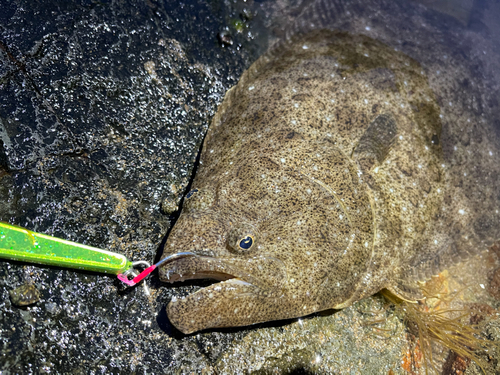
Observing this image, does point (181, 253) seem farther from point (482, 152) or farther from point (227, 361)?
point (482, 152)

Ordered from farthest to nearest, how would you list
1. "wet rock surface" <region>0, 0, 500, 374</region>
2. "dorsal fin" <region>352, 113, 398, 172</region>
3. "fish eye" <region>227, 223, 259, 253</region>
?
1. "dorsal fin" <region>352, 113, 398, 172</region>
2. "wet rock surface" <region>0, 0, 500, 374</region>
3. "fish eye" <region>227, 223, 259, 253</region>

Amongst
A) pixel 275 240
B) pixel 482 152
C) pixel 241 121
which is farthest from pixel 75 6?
pixel 482 152

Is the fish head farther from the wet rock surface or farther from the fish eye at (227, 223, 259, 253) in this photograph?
the wet rock surface

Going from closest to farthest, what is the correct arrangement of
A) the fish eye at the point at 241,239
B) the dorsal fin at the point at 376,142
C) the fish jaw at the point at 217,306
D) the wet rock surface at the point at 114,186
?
the fish jaw at the point at 217,306, the fish eye at the point at 241,239, the wet rock surface at the point at 114,186, the dorsal fin at the point at 376,142

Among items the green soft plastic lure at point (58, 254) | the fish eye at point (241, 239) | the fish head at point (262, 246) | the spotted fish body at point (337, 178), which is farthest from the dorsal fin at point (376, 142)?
the green soft plastic lure at point (58, 254)

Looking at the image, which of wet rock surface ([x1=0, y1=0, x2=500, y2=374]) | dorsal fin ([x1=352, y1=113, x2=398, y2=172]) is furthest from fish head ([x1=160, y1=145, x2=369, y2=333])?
wet rock surface ([x1=0, y1=0, x2=500, y2=374])

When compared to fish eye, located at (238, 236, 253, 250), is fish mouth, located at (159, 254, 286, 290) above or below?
below

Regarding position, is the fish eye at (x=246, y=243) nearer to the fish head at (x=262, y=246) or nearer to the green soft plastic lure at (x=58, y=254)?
the fish head at (x=262, y=246)
